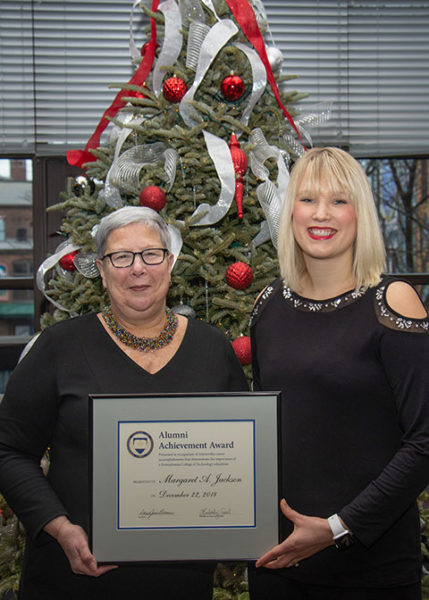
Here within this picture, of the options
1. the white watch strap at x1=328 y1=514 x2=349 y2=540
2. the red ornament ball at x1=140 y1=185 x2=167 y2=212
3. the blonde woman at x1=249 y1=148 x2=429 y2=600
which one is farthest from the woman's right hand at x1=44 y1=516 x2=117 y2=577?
the red ornament ball at x1=140 y1=185 x2=167 y2=212

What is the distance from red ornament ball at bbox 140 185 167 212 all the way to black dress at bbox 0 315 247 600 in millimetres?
684

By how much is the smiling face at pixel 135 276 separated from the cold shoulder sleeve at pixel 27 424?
0.21 meters

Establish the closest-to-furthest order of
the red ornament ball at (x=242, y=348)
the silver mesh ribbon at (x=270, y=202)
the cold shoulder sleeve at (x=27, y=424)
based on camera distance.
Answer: the cold shoulder sleeve at (x=27, y=424) < the red ornament ball at (x=242, y=348) < the silver mesh ribbon at (x=270, y=202)

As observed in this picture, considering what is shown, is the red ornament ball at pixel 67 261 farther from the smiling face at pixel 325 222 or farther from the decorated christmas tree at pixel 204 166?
the smiling face at pixel 325 222

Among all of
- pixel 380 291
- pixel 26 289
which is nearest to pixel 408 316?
pixel 380 291

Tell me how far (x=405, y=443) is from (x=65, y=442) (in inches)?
30.7

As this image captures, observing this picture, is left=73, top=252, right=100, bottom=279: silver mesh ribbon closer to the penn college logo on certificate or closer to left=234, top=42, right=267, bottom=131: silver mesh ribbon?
left=234, top=42, right=267, bottom=131: silver mesh ribbon

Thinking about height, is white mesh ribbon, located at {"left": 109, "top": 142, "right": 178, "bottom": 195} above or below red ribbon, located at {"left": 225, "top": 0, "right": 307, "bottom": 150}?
below

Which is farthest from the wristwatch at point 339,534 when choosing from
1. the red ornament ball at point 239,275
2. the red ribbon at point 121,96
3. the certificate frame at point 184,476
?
the red ribbon at point 121,96

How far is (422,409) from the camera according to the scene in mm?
1303

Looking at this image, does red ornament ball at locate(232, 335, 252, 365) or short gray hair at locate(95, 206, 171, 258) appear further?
red ornament ball at locate(232, 335, 252, 365)

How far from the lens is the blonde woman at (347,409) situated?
131cm

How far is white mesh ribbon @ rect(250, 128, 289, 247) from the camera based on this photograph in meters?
2.08

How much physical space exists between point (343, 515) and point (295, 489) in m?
0.13
